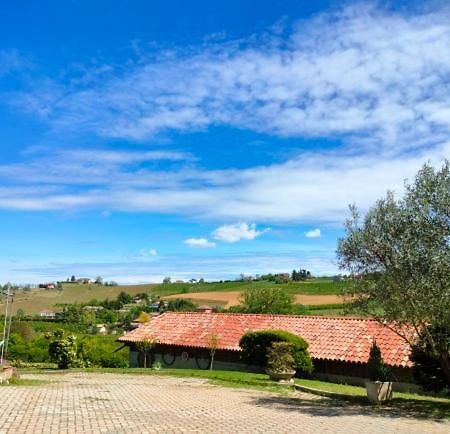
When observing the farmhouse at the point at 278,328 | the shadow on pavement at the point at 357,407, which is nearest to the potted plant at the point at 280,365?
the shadow on pavement at the point at 357,407

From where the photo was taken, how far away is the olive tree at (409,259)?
1525 centimetres

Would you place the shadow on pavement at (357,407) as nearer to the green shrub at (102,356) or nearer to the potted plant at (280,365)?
the potted plant at (280,365)

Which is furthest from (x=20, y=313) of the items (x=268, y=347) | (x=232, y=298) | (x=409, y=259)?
(x=409, y=259)

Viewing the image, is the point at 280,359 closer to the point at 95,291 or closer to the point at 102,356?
the point at 102,356

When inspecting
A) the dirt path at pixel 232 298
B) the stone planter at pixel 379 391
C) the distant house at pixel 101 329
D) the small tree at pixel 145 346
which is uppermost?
the dirt path at pixel 232 298

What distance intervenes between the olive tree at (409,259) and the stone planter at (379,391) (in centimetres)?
199

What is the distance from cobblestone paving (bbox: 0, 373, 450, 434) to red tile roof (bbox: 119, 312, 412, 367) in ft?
31.7

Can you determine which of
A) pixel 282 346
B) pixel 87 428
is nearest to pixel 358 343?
pixel 282 346

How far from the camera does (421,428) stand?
559 inches

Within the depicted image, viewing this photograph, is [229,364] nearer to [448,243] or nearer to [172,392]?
[172,392]

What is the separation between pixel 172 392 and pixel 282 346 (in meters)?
6.82

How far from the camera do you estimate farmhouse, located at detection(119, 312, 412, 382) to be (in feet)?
97.1

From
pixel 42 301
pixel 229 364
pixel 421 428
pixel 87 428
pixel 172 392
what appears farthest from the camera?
pixel 42 301

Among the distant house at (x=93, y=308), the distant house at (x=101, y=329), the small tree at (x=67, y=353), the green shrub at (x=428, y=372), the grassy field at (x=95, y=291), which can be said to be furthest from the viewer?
the distant house at (x=93, y=308)
